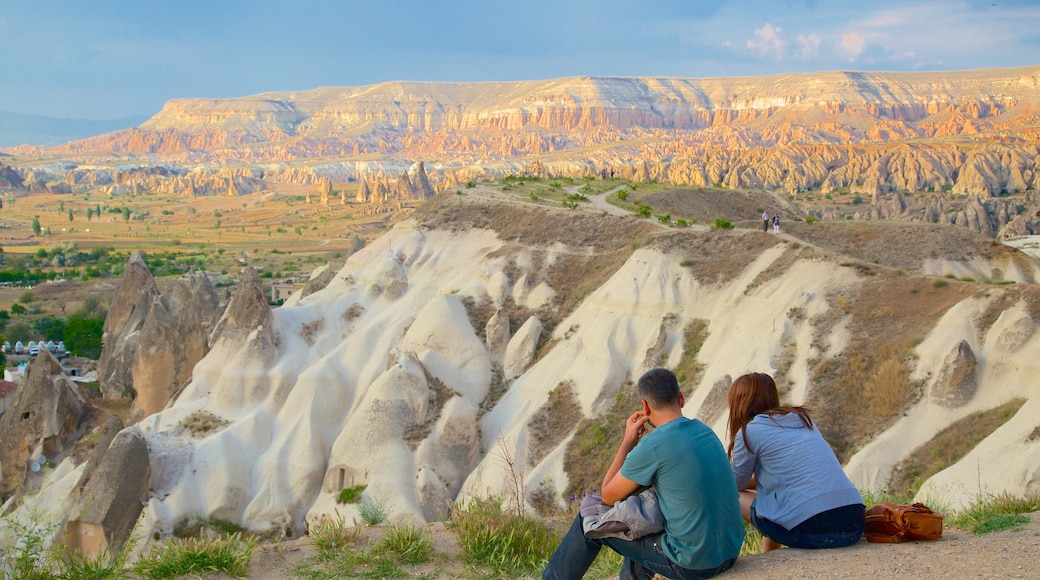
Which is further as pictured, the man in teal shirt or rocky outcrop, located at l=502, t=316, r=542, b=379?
rocky outcrop, located at l=502, t=316, r=542, b=379

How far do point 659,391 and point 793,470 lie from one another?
1.26m

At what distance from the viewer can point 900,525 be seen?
21.7 ft

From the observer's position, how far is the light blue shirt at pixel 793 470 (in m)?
6.46

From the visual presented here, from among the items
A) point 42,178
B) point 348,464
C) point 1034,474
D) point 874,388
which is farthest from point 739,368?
point 42,178

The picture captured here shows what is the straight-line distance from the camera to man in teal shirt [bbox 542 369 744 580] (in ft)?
19.2

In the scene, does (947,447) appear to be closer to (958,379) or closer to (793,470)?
(958,379)

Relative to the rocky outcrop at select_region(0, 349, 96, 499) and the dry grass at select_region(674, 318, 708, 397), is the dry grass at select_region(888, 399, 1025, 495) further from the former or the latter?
the rocky outcrop at select_region(0, 349, 96, 499)

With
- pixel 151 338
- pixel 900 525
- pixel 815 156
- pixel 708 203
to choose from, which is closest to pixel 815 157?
pixel 815 156

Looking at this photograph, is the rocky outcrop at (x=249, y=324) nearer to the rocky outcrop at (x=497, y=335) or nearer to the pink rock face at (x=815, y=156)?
the rocky outcrop at (x=497, y=335)

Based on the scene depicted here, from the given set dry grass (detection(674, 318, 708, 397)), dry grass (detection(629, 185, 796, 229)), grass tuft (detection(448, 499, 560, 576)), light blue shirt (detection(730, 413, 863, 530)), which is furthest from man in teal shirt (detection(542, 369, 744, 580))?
dry grass (detection(629, 185, 796, 229))

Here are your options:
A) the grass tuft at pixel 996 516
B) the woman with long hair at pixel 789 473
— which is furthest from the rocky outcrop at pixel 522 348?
the woman with long hair at pixel 789 473

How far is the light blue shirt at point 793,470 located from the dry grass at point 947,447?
1131 cm

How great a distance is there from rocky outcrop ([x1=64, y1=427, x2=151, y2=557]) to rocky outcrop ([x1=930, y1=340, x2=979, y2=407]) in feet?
53.5

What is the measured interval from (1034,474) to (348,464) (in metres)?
14.2
